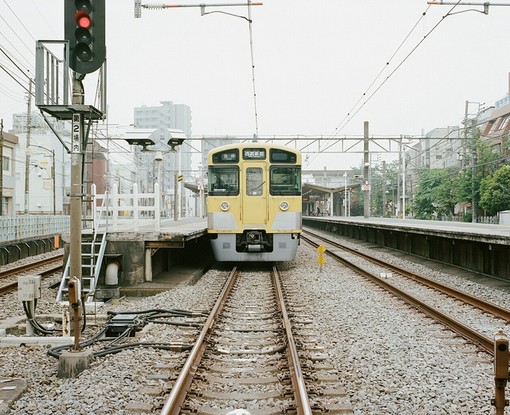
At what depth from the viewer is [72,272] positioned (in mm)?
6656

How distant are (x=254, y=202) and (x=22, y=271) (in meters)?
6.38

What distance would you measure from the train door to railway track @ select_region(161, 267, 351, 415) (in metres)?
5.55

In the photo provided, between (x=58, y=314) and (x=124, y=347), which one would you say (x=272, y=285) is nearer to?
(x=58, y=314)

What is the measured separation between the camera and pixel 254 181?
13203 mm

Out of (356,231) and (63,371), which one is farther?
(356,231)

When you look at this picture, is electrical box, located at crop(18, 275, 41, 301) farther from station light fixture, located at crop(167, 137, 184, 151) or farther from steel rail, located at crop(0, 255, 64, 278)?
steel rail, located at crop(0, 255, 64, 278)

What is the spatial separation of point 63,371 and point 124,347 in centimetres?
82

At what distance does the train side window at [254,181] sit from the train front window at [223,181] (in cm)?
26

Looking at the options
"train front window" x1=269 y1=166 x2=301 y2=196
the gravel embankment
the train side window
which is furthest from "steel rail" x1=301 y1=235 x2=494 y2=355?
the train side window

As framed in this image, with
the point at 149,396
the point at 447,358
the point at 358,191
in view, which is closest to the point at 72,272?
the point at 149,396

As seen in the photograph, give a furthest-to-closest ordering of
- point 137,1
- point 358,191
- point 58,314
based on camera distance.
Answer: point 358,191, point 137,1, point 58,314

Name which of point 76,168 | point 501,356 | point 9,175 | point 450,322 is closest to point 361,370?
point 501,356

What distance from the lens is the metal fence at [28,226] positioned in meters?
19.3

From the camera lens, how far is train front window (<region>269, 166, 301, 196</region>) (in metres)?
13.2
